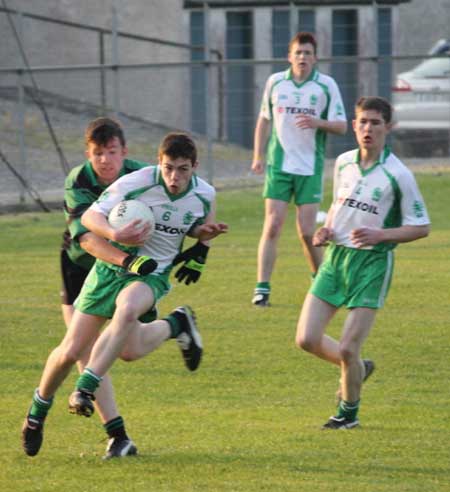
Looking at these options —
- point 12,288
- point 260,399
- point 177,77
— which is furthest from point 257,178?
point 260,399

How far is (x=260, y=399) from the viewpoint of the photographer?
8.78 m

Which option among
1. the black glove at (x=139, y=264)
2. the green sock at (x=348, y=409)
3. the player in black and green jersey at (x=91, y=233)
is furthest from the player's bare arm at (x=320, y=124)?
the black glove at (x=139, y=264)

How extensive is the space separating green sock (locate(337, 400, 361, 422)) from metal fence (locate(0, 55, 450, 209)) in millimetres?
12826

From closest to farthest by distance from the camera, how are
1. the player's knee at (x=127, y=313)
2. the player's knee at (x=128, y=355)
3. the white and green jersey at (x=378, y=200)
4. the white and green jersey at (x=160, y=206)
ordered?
1. the player's knee at (x=127, y=313)
2. the white and green jersey at (x=160, y=206)
3. the player's knee at (x=128, y=355)
4. the white and green jersey at (x=378, y=200)

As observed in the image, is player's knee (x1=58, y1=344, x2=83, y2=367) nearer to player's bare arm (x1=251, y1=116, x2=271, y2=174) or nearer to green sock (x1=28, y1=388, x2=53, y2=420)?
green sock (x1=28, y1=388, x2=53, y2=420)

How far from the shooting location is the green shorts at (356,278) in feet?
25.5

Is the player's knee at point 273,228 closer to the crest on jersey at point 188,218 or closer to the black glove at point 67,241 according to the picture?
the black glove at point 67,241

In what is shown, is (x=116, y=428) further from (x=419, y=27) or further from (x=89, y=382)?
(x=419, y=27)

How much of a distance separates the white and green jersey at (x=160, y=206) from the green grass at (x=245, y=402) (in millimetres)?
1100

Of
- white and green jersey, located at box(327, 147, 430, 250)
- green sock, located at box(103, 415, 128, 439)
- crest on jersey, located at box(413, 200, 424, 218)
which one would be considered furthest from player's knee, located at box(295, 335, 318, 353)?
green sock, located at box(103, 415, 128, 439)

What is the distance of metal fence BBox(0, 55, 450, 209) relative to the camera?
843 inches

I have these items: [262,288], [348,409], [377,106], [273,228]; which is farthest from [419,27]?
[348,409]

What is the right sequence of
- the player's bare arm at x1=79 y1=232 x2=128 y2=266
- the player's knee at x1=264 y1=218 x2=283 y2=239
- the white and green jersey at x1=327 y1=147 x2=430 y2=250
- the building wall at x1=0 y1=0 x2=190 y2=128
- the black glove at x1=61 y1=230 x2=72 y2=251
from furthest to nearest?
1. the building wall at x1=0 y1=0 x2=190 y2=128
2. the player's knee at x1=264 y1=218 x2=283 y2=239
3. the white and green jersey at x1=327 y1=147 x2=430 y2=250
4. the black glove at x1=61 y1=230 x2=72 y2=251
5. the player's bare arm at x1=79 y1=232 x2=128 y2=266

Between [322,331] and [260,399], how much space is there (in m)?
1.04
